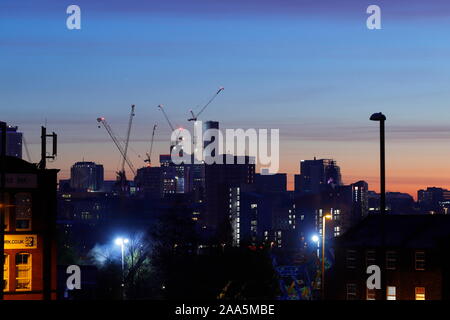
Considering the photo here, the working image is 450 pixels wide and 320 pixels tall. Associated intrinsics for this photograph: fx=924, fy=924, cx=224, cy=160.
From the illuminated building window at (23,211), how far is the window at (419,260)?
3101 centimetres

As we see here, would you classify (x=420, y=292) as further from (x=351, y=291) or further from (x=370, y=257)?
(x=351, y=291)

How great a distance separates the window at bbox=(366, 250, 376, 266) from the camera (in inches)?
2715

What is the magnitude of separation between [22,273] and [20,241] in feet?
5.33

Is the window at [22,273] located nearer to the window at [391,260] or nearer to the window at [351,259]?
the window at [391,260]

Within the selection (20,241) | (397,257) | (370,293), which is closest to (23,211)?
(20,241)

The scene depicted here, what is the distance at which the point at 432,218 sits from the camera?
70625 millimetres

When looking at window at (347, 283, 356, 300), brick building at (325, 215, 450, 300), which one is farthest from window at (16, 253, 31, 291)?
window at (347, 283, 356, 300)

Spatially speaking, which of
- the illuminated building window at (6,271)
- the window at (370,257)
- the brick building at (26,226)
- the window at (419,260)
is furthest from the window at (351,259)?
the illuminated building window at (6,271)

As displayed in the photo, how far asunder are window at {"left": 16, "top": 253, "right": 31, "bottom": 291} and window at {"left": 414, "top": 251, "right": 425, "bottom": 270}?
31024 mm

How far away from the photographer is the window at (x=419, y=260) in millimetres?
66812

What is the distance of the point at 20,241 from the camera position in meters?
47.1
